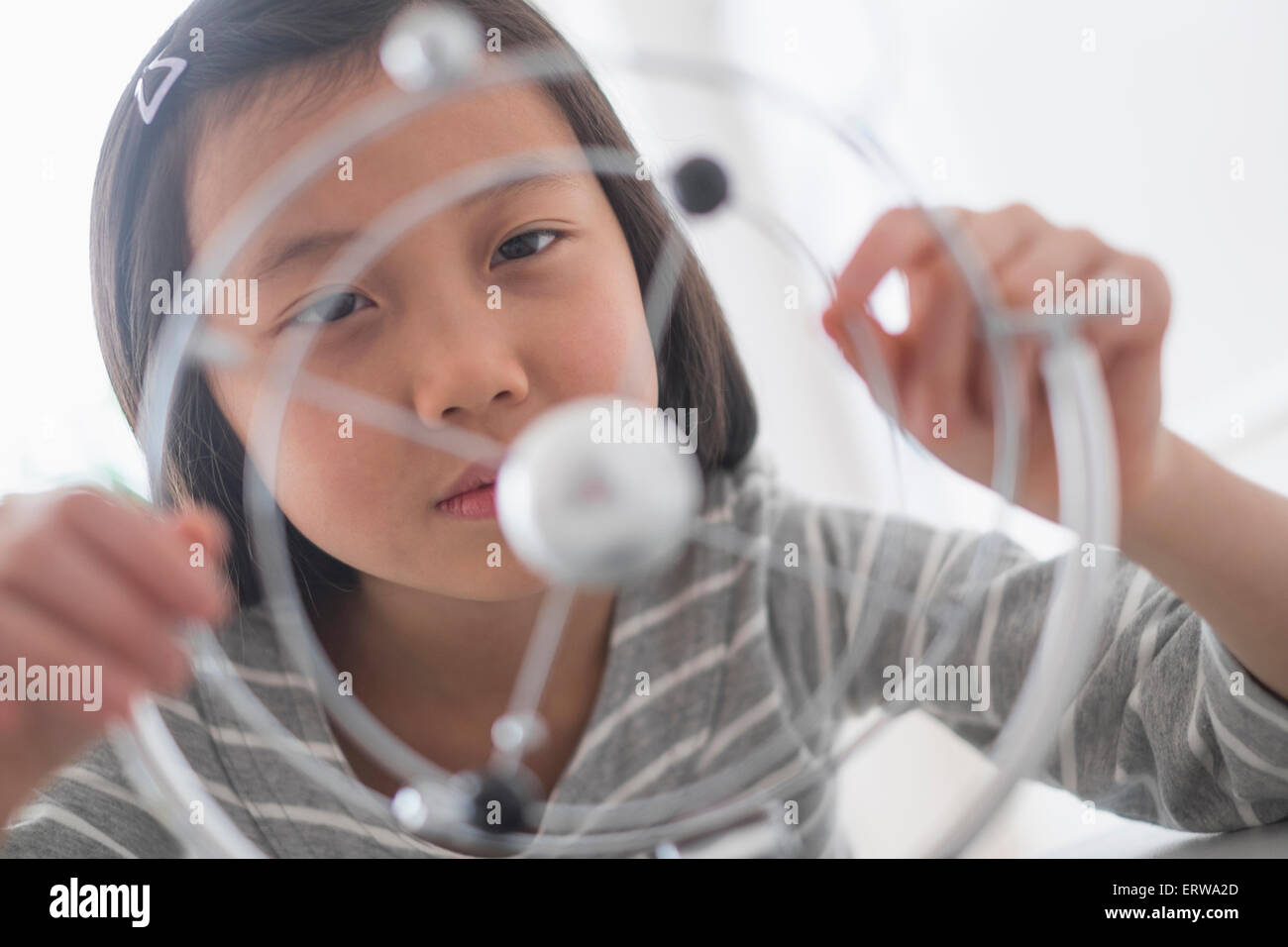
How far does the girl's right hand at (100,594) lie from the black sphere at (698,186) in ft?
0.62

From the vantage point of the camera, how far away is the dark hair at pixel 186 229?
51 centimetres

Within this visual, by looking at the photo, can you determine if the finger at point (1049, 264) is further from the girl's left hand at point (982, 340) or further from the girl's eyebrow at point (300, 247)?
the girl's eyebrow at point (300, 247)

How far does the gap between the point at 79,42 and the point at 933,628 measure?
0.63 meters

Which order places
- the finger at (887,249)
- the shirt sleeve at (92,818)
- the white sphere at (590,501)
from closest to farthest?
the white sphere at (590,501) < the finger at (887,249) < the shirt sleeve at (92,818)

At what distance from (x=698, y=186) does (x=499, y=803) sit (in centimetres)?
23

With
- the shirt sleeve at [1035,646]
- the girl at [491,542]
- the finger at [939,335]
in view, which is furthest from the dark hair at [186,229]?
the finger at [939,335]

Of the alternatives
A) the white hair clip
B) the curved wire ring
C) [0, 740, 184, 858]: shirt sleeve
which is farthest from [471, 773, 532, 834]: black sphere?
the white hair clip

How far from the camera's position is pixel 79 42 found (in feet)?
2.39

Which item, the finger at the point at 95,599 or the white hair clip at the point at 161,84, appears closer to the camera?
the finger at the point at 95,599

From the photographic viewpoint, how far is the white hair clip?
0.53m

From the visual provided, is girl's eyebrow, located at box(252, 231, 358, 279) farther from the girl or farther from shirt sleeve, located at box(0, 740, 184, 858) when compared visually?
shirt sleeve, located at box(0, 740, 184, 858)

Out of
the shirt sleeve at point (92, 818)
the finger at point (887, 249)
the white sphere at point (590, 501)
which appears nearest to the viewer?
the white sphere at point (590, 501)
